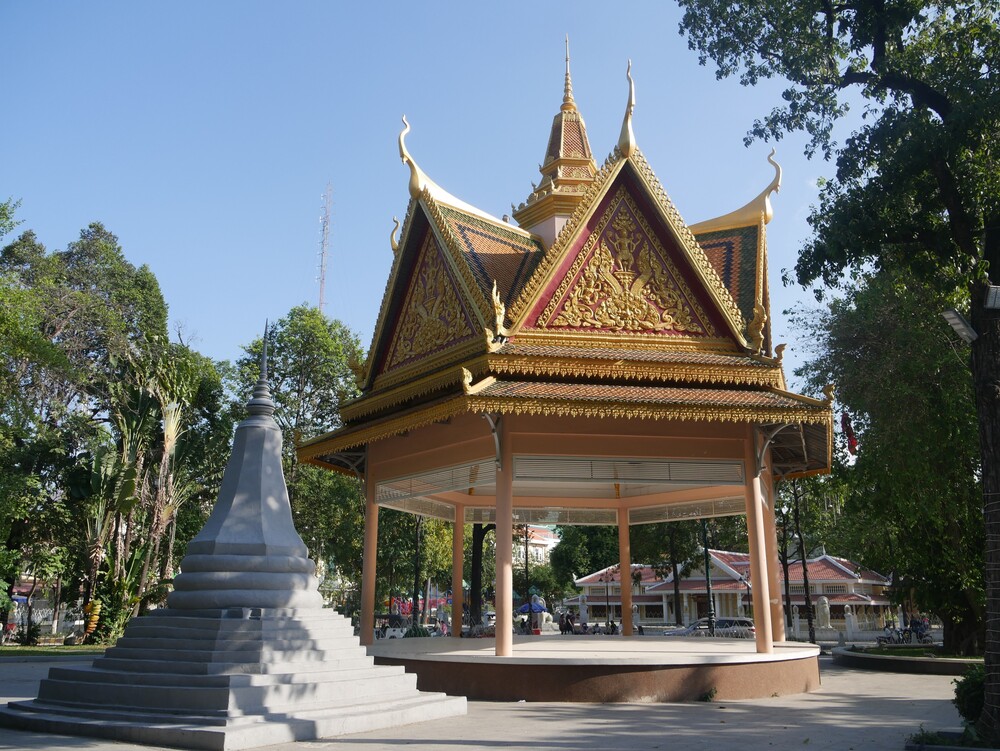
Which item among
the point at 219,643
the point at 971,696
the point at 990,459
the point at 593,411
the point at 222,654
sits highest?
the point at 593,411

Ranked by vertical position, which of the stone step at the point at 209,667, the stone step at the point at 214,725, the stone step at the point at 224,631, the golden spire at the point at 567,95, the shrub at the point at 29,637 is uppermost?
the golden spire at the point at 567,95

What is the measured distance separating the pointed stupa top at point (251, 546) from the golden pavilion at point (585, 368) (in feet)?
9.58

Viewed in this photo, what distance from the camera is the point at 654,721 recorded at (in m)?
10.4

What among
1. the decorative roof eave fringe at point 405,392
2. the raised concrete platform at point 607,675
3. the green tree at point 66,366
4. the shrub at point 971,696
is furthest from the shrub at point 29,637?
the shrub at point 971,696

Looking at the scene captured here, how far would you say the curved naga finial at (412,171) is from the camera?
638 inches

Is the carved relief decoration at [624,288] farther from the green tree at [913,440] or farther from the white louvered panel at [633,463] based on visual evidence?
the green tree at [913,440]

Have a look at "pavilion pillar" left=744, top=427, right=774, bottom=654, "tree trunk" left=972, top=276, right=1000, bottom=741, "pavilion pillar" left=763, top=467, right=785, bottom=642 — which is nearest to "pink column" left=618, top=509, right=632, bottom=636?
"pavilion pillar" left=763, top=467, right=785, bottom=642

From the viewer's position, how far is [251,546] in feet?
34.9

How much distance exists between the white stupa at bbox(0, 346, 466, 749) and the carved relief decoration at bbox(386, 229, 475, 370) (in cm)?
478

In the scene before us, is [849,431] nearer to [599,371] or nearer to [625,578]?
[625,578]

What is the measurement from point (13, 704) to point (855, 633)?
36.5 meters

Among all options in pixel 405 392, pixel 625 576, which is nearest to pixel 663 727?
pixel 405 392

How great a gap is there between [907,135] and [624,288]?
602 cm

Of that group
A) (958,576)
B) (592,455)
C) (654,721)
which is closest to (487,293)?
(592,455)
